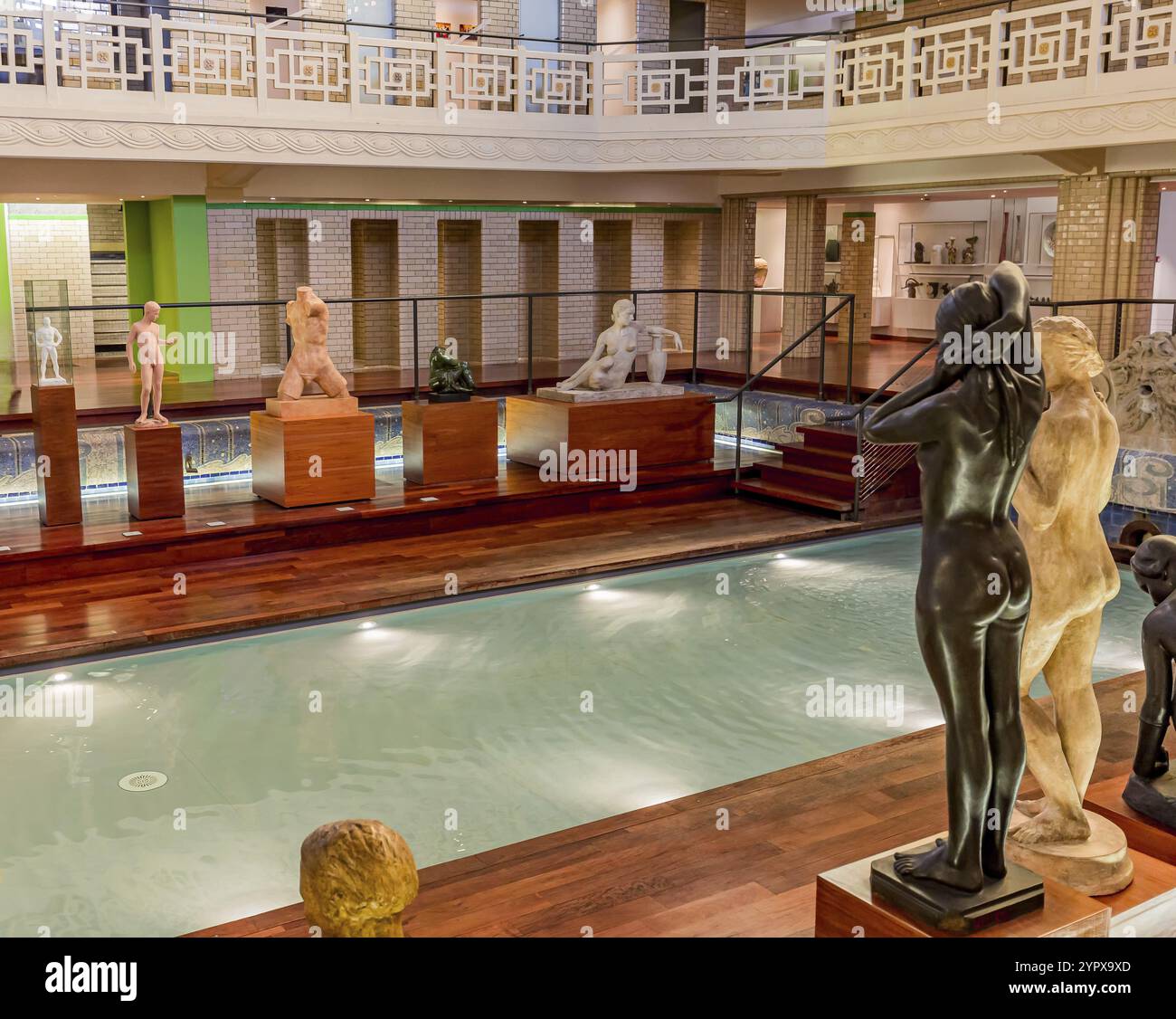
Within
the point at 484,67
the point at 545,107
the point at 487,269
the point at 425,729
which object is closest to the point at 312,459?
the point at 425,729

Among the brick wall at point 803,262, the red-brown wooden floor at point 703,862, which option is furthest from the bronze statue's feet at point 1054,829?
the brick wall at point 803,262

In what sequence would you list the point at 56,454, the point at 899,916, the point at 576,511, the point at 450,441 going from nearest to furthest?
the point at 899,916 < the point at 56,454 < the point at 576,511 < the point at 450,441

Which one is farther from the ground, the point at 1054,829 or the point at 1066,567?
the point at 1066,567

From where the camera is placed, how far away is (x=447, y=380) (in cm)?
1076

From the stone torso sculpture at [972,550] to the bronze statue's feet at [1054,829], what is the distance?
628 mm

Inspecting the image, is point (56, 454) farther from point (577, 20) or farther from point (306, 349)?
point (577, 20)

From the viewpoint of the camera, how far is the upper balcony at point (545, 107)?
424 inches

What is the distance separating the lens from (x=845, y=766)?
5.39 m

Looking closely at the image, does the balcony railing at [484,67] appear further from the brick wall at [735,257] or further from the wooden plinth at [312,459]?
the wooden plinth at [312,459]

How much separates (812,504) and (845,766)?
5.22 m

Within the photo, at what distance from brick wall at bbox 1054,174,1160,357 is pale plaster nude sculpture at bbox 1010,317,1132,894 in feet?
30.8

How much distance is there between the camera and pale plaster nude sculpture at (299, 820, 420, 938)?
8.09 feet

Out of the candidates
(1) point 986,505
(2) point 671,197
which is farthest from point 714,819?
(2) point 671,197

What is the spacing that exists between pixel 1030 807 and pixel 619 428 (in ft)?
24.6
